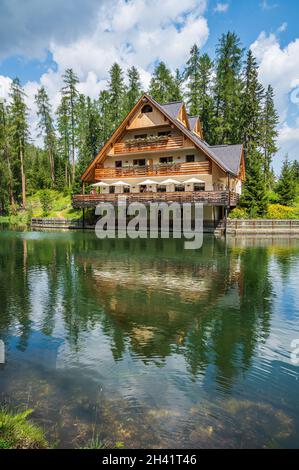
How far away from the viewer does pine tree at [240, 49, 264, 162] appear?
46.2 meters

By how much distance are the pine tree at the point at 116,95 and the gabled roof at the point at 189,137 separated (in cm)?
1942

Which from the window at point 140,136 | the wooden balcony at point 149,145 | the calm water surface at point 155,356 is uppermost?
the window at point 140,136

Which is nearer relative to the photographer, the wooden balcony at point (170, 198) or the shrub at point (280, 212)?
the wooden balcony at point (170, 198)

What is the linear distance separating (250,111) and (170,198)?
23304 millimetres

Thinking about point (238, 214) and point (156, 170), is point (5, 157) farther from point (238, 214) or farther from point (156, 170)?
point (238, 214)

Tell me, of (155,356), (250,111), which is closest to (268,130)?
(250,111)

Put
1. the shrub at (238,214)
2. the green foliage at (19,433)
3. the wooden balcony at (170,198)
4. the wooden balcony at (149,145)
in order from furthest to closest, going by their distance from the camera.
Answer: the wooden balcony at (149,145), the shrub at (238,214), the wooden balcony at (170,198), the green foliage at (19,433)

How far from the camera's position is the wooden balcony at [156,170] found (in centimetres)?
3454

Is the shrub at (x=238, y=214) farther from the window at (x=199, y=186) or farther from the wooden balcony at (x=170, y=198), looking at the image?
the window at (x=199, y=186)

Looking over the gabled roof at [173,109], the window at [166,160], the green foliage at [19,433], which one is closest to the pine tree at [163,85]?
the gabled roof at [173,109]

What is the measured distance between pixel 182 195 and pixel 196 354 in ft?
87.7

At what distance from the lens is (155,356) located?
6.53 metres

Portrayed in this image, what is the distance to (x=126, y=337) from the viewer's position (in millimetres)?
7441

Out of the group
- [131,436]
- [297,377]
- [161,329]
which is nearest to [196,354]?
[161,329]
